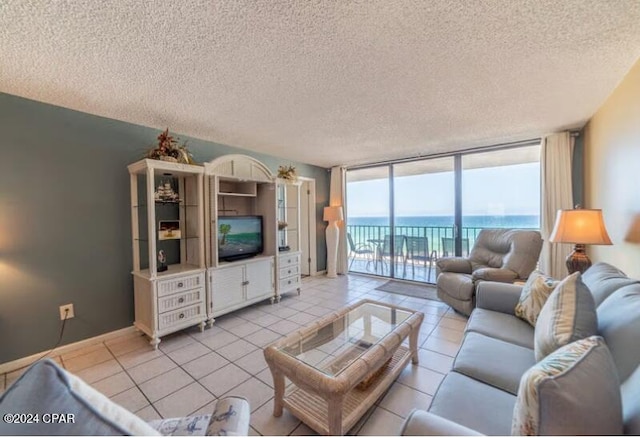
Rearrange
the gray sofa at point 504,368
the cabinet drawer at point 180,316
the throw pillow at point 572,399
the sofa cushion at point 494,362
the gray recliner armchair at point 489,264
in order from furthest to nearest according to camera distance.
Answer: the gray recliner armchair at point 489,264, the cabinet drawer at point 180,316, the sofa cushion at point 494,362, the gray sofa at point 504,368, the throw pillow at point 572,399

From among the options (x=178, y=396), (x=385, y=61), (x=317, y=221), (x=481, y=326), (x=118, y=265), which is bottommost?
(x=178, y=396)

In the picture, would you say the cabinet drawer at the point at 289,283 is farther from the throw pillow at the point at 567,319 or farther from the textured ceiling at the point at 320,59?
the throw pillow at the point at 567,319

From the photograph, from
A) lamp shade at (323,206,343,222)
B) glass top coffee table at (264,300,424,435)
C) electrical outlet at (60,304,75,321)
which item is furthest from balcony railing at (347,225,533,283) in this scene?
electrical outlet at (60,304,75,321)

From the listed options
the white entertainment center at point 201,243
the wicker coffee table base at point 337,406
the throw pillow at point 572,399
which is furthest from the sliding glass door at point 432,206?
the throw pillow at point 572,399

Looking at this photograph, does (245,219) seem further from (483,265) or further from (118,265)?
(483,265)

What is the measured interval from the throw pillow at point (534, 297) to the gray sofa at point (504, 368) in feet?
0.26

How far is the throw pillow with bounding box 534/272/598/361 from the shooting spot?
113cm

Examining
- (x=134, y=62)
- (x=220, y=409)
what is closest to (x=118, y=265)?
(x=134, y=62)

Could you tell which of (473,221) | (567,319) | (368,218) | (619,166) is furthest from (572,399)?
(368,218)

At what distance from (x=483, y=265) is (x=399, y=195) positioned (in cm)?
187

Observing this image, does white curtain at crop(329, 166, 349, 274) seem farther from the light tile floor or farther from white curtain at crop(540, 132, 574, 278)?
white curtain at crop(540, 132, 574, 278)

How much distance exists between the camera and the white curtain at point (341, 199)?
505 centimetres

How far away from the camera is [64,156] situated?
2320 mm

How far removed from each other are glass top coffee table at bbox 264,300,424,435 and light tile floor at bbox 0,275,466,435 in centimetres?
10
